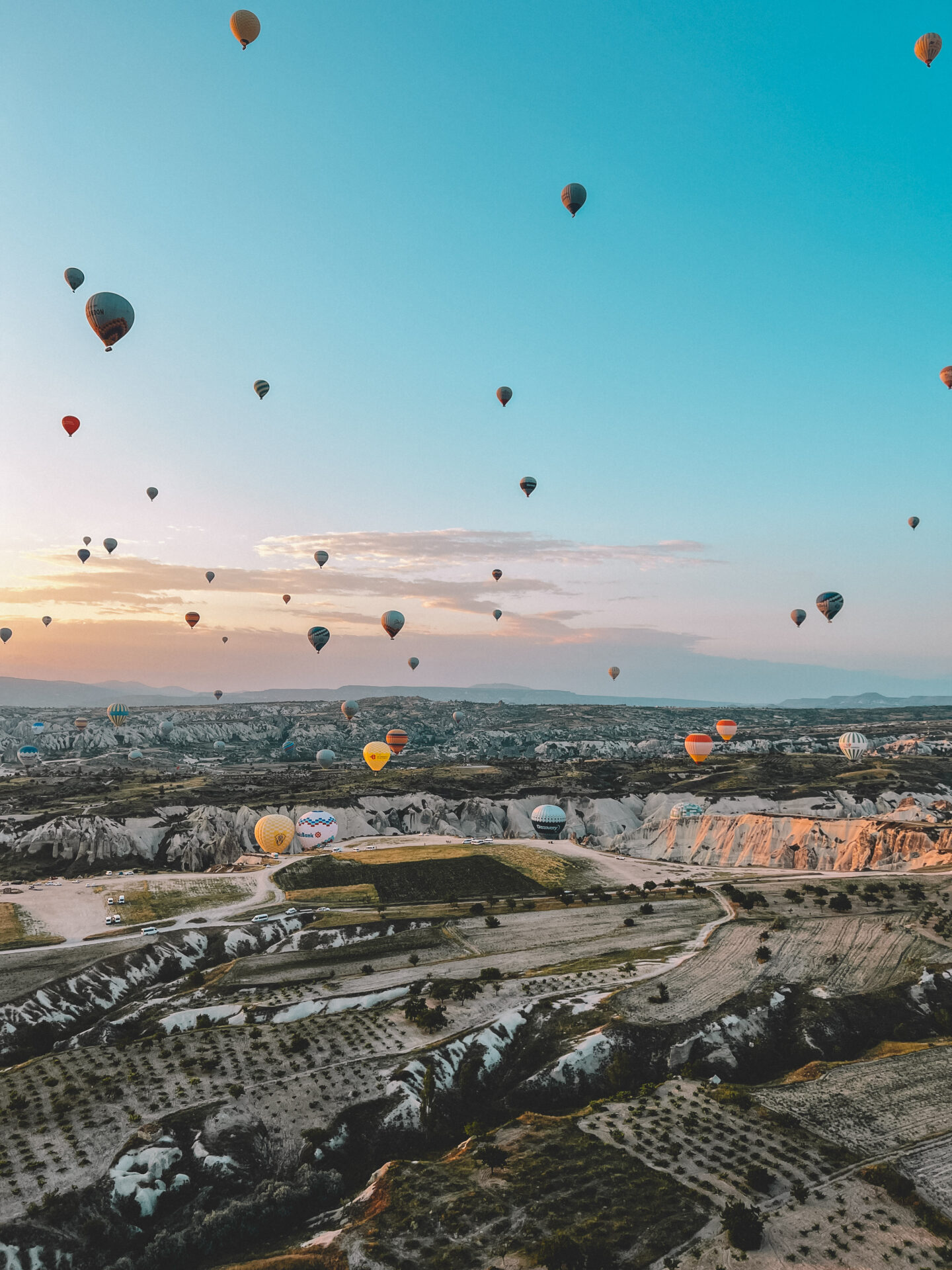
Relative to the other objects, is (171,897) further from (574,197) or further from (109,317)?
(574,197)

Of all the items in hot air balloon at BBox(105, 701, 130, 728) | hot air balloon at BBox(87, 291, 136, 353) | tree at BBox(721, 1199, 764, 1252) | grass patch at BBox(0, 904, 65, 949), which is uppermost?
hot air balloon at BBox(87, 291, 136, 353)

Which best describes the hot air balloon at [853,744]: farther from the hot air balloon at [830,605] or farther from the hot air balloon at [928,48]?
the hot air balloon at [928,48]

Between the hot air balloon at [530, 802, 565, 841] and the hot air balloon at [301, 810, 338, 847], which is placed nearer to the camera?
the hot air balloon at [530, 802, 565, 841]

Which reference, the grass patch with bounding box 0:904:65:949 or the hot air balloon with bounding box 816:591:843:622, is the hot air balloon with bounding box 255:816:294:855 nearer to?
the grass patch with bounding box 0:904:65:949

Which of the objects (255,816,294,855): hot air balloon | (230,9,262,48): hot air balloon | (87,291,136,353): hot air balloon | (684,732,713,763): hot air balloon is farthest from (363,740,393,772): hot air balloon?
(230,9,262,48): hot air balloon

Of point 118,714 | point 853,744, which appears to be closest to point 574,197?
point 853,744

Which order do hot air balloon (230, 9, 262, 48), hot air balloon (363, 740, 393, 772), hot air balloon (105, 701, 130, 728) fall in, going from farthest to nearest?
hot air balloon (105, 701, 130, 728)
hot air balloon (363, 740, 393, 772)
hot air balloon (230, 9, 262, 48)
